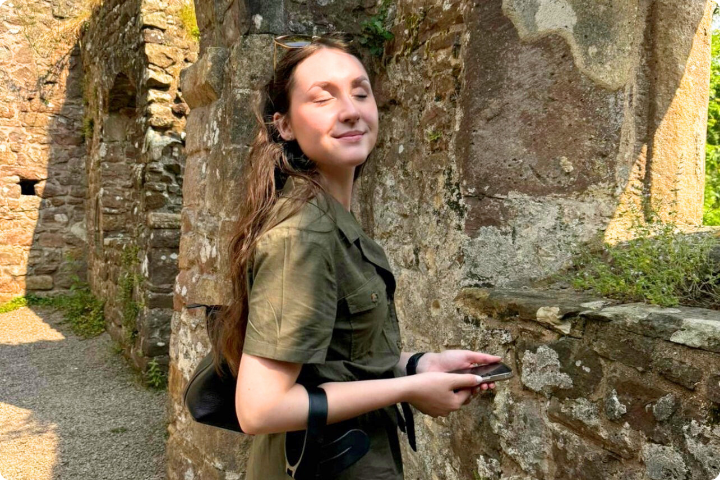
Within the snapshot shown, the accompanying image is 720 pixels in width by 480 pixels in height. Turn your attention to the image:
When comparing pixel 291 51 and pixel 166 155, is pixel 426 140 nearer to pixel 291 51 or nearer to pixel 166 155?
pixel 291 51

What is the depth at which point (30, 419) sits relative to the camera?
474 cm

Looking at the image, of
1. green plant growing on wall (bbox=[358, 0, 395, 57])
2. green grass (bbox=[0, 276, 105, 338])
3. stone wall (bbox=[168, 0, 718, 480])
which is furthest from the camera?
green grass (bbox=[0, 276, 105, 338])

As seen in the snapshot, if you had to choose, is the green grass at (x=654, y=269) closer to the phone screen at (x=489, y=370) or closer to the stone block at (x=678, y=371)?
the stone block at (x=678, y=371)

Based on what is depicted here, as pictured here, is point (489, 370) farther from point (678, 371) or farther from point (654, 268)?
point (654, 268)

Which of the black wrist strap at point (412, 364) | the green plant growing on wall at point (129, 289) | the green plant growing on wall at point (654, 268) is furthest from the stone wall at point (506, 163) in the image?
the green plant growing on wall at point (129, 289)

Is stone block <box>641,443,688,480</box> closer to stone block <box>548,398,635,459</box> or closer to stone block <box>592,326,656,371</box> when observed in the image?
stone block <box>548,398,635,459</box>

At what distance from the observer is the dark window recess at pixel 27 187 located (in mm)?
8672

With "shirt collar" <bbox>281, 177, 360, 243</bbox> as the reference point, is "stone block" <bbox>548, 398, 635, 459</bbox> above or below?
below

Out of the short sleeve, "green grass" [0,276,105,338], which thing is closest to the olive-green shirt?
the short sleeve

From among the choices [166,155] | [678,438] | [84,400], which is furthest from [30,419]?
[678,438]

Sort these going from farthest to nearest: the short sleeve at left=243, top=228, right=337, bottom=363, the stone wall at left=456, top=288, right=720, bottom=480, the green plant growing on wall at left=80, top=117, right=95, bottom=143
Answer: the green plant growing on wall at left=80, top=117, right=95, bottom=143, the stone wall at left=456, top=288, right=720, bottom=480, the short sleeve at left=243, top=228, right=337, bottom=363

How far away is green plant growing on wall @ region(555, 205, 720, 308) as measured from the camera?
173 cm

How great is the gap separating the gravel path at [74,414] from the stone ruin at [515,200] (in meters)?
1.45

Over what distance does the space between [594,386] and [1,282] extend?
9016mm
